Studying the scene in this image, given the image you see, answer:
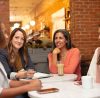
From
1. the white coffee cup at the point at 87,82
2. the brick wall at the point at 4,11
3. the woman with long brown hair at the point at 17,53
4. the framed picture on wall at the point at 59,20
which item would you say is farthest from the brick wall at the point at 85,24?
the white coffee cup at the point at 87,82

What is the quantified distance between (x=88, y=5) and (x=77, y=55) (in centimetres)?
240

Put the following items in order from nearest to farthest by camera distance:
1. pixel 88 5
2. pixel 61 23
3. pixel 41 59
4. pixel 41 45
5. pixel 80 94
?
pixel 80 94 < pixel 41 59 < pixel 41 45 < pixel 88 5 < pixel 61 23

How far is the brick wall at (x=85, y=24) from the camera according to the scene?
17.7ft

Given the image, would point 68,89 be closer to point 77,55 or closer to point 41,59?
point 77,55

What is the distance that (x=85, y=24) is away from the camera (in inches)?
216

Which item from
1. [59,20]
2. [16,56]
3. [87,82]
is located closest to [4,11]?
[59,20]

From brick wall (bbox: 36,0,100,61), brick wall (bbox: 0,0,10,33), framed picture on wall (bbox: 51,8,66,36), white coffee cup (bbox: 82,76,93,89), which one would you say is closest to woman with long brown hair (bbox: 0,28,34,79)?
white coffee cup (bbox: 82,76,93,89)

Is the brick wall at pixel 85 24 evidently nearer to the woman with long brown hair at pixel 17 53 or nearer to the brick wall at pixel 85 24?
the brick wall at pixel 85 24

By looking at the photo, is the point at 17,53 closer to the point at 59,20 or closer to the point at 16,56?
the point at 16,56

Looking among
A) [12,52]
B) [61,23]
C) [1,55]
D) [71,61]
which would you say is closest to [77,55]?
[71,61]

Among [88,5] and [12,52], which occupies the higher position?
[88,5]

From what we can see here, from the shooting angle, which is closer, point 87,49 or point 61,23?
point 87,49

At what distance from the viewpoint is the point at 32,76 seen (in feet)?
8.26

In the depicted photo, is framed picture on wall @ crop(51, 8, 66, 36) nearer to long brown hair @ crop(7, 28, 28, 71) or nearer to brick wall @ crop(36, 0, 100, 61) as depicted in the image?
brick wall @ crop(36, 0, 100, 61)
